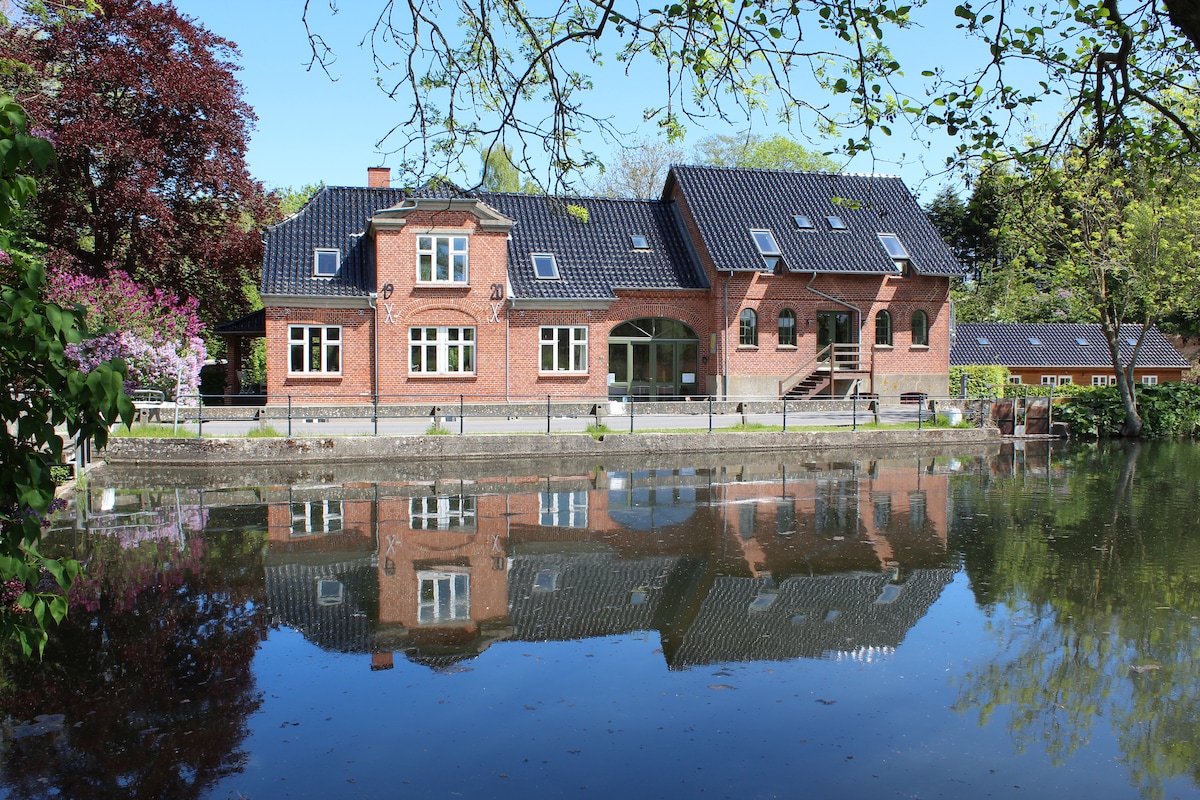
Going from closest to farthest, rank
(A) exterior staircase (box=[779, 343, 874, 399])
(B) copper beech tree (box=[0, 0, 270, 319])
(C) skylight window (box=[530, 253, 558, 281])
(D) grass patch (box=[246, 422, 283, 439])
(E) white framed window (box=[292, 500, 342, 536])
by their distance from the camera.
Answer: (E) white framed window (box=[292, 500, 342, 536])
(D) grass patch (box=[246, 422, 283, 439])
(B) copper beech tree (box=[0, 0, 270, 319])
(C) skylight window (box=[530, 253, 558, 281])
(A) exterior staircase (box=[779, 343, 874, 399])

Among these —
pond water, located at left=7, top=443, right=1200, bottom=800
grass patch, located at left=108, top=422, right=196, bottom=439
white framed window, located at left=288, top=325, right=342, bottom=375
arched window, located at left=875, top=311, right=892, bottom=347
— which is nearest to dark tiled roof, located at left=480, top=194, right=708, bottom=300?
white framed window, located at left=288, top=325, right=342, bottom=375

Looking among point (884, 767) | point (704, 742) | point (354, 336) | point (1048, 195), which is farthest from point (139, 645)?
point (354, 336)

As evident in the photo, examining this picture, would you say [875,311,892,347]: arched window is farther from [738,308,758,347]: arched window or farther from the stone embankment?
the stone embankment

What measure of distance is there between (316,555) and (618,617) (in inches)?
156

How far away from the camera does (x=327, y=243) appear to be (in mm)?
28234

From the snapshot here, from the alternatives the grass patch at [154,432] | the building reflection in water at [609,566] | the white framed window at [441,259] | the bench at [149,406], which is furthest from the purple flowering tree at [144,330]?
the white framed window at [441,259]

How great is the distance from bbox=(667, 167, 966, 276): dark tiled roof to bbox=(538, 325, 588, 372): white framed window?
191 inches

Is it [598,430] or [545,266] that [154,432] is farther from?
[545,266]

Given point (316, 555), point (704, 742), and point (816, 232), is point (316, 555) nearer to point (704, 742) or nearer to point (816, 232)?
point (704, 742)

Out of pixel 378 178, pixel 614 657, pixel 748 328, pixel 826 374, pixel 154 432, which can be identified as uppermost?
pixel 378 178

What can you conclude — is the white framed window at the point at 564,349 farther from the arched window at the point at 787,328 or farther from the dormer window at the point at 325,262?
the arched window at the point at 787,328

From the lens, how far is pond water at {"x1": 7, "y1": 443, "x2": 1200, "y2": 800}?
197 inches

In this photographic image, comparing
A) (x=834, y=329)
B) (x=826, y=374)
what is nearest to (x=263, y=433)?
(x=826, y=374)

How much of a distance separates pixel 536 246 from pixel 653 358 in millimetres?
5103
